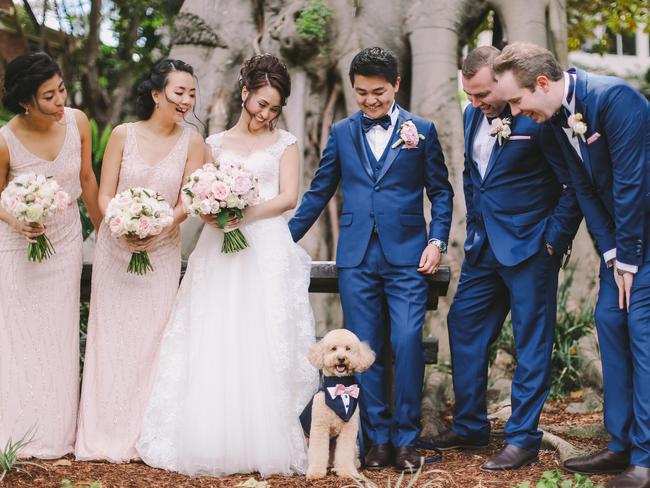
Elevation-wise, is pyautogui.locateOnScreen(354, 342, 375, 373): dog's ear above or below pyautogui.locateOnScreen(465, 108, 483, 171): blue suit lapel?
below

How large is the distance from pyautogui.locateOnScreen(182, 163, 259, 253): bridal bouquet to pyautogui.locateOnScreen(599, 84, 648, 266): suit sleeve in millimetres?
1998

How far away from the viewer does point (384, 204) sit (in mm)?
5234

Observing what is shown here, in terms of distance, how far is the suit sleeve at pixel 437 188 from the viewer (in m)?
5.30

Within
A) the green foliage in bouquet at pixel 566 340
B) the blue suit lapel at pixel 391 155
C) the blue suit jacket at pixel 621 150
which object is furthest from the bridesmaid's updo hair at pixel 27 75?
the green foliage in bouquet at pixel 566 340

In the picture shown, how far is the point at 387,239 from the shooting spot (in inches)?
204

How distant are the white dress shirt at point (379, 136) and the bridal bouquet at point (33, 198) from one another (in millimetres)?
1862

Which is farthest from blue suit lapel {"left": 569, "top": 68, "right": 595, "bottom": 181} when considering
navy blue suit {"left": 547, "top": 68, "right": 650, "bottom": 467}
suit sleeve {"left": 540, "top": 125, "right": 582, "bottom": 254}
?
suit sleeve {"left": 540, "top": 125, "right": 582, "bottom": 254}

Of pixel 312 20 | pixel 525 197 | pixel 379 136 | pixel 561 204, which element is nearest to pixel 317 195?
pixel 379 136

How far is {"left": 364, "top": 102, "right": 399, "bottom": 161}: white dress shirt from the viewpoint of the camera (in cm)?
533

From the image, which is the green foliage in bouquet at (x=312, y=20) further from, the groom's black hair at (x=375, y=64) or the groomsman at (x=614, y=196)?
the groomsman at (x=614, y=196)

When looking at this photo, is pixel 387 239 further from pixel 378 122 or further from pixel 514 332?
pixel 514 332

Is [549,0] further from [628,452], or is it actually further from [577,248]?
[628,452]

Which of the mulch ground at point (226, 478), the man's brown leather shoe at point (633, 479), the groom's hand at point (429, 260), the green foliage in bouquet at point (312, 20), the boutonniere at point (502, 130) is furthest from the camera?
the green foliage in bouquet at point (312, 20)

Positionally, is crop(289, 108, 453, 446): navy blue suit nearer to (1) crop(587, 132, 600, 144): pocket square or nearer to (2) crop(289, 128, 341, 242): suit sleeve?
(2) crop(289, 128, 341, 242): suit sleeve
